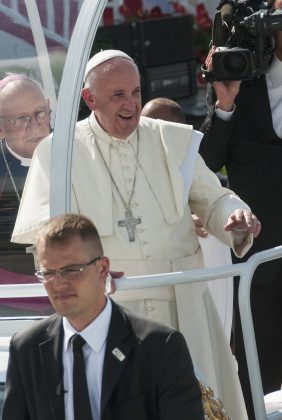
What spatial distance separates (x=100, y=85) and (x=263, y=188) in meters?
1.14

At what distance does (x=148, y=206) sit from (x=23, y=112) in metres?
0.62

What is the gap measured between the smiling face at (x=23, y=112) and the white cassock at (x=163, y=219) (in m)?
0.25

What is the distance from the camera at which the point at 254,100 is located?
573 centimetres

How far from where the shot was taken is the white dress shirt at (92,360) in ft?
11.9

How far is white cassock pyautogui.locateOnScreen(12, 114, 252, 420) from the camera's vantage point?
4910 mm

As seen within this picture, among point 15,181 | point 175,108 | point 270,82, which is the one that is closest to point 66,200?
point 15,181

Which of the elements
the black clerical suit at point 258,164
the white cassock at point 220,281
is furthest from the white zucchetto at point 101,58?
the white cassock at point 220,281

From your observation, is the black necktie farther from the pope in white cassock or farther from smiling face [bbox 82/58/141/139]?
smiling face [bbox 82/58/141/139]

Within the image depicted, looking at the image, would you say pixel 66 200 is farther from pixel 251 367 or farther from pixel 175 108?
pixel 175 108

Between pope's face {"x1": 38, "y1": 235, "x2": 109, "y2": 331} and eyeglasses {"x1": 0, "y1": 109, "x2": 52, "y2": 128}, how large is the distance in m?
1.16

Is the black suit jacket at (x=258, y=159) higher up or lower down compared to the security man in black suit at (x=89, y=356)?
higher up

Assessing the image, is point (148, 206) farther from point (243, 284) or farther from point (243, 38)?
point (243, 38)

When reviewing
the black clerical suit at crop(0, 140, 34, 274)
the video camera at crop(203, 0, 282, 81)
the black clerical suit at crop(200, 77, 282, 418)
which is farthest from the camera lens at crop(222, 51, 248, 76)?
the black clerical suit at crop(0, 140, 34, 274)

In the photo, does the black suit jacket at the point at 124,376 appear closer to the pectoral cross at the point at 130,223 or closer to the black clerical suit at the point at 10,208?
the black clerical suit at the point at 10,208
